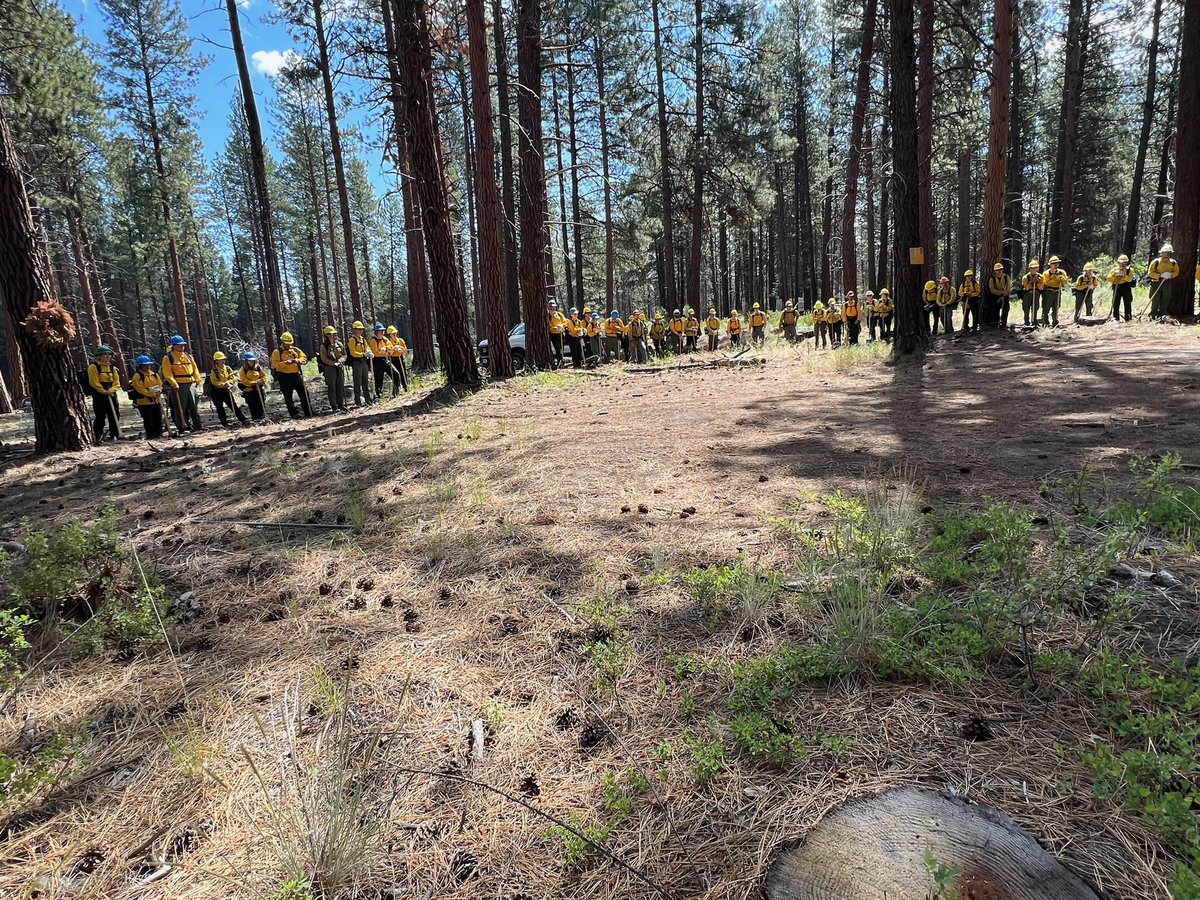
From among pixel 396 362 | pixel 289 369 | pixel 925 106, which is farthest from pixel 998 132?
pixel 289 369

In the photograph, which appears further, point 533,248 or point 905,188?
point 533,248

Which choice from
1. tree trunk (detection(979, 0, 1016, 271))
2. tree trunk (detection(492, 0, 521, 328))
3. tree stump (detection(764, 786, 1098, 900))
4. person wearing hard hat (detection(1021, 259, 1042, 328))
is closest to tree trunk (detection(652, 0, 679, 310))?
tree trunk (detection(492, 0, 521, 328))

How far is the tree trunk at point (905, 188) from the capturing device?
999 centimetres

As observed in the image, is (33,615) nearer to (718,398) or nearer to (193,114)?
(718,398)

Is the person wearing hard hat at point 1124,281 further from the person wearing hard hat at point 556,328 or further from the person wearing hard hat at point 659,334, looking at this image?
the person wearing hard hat at point 556,328

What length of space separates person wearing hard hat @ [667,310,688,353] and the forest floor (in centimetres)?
1598

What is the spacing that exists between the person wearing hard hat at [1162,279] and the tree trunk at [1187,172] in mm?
129

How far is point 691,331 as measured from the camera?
68.2ft

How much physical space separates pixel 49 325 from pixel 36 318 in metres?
0.14

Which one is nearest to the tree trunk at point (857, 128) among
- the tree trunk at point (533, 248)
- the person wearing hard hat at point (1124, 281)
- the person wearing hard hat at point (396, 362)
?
the person wearing hard hat at point (1124, 281)

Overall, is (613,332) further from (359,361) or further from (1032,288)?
(1032,288)

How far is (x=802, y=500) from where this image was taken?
3.70 m

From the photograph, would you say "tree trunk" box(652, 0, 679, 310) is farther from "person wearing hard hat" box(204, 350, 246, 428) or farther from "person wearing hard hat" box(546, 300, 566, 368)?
"person wearing hard hat" box(204, 350, 246, 428)

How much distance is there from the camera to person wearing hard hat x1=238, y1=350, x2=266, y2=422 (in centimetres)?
1159
